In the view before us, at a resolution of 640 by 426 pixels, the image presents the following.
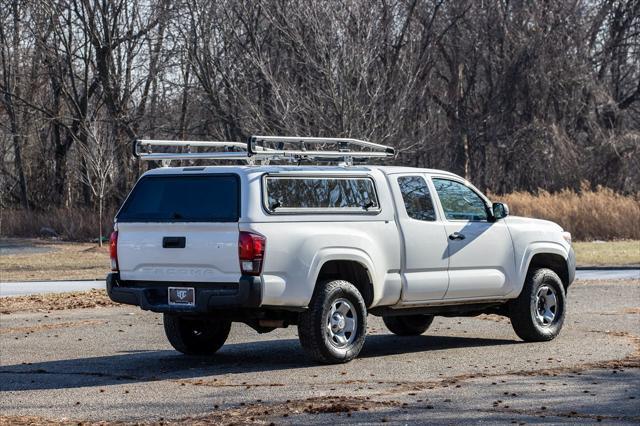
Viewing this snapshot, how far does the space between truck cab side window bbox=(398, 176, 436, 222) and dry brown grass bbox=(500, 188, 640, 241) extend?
936 inches

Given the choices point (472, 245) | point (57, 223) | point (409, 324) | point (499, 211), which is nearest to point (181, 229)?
point (472, 245)

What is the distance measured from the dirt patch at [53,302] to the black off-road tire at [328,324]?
7.70m

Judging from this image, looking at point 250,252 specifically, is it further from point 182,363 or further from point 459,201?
point 459,201

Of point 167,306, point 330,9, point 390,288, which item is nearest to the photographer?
point 167,306

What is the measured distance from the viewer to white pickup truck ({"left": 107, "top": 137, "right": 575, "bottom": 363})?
1147 cm

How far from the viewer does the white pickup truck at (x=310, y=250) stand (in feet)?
37.6

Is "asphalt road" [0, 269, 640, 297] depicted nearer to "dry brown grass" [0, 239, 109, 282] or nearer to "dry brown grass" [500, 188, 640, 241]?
"dry brown grass" [0, 239, 109, 282]

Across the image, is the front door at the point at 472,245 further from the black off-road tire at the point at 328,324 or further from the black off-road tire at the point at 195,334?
the black off-road tire at the point at 195,334

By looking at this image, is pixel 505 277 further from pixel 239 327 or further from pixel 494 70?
pixel 494 70

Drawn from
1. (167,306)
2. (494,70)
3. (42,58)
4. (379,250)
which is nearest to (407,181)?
(379,250)

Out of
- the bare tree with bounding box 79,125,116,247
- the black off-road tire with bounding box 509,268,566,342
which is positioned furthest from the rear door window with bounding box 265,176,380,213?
the bare tree with bounding box 79,125,116,247

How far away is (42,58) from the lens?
48656 millimetres

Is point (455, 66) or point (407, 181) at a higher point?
point (455, 66)

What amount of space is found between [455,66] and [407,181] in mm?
34429
